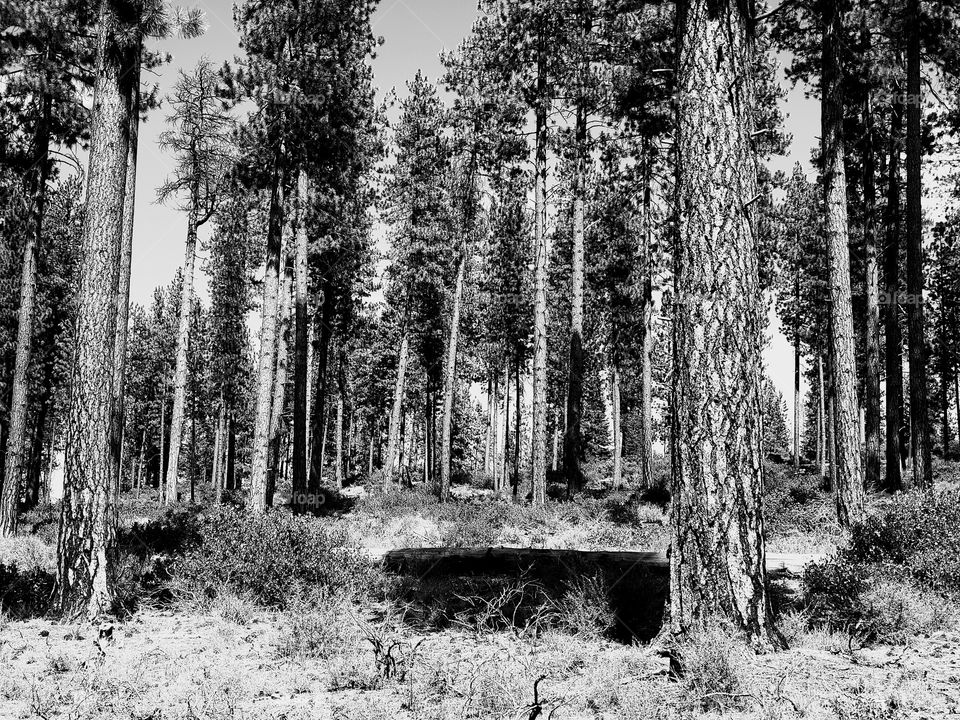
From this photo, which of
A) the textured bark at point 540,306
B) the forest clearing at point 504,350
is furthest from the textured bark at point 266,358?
the textured bark at point 540,306

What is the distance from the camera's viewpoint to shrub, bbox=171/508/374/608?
28.0 feet

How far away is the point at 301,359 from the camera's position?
1833 centimetres

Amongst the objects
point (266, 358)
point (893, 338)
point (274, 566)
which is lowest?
point (274, 566)

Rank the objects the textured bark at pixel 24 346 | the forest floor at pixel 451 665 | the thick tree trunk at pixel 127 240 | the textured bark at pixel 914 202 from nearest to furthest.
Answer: the forest floor at pixel 451 665
the thick tree trunk at pixel 127 240
the textured bark at pixel 24 346
the textured bark at pixel 914 202

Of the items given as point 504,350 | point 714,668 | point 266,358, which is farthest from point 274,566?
point 504,350

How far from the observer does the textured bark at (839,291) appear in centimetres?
1117

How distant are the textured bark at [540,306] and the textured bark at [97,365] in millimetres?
11056

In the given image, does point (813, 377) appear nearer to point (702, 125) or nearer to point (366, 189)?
point (366, 189)

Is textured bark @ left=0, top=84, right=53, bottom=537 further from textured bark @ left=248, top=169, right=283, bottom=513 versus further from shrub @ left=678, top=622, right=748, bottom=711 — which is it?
shrub @ left=678, top=622, right=748, bottom=711

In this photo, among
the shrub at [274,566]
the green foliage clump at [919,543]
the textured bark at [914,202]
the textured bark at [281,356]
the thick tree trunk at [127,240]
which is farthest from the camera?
the textured bark at [281,356]

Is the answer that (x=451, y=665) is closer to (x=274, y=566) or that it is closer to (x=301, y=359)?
(x=274, y=566)

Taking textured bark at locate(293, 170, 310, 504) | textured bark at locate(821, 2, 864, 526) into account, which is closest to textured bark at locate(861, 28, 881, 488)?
textured bark at locate(821, 2, 864, 526)

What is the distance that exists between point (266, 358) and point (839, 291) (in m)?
12.2

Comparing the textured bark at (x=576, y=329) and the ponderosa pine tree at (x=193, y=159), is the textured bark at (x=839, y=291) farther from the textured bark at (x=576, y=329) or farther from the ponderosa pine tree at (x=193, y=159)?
the ponderosa pine tree at (x=193, y=159)
